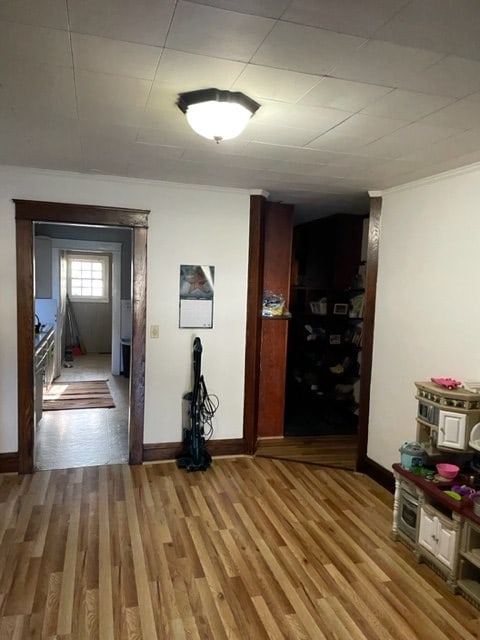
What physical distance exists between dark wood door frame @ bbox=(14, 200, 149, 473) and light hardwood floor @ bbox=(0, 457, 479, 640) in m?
0.34

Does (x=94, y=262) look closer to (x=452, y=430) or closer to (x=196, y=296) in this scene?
(x=196, y=296)

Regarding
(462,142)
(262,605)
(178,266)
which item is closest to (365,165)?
(462,142)

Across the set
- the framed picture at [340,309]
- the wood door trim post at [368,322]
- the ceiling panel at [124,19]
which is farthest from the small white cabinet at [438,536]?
the framed picture at [340,309]

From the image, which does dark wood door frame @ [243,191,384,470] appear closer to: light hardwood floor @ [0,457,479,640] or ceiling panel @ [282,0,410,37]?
light hardwood floor @ [0,457,479,640]

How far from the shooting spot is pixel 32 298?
3.50 meters

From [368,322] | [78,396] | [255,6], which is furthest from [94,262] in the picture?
[255,6]

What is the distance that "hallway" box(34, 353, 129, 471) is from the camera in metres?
3.89

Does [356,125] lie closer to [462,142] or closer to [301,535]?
[462,142]

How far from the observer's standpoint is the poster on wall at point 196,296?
3.86 metres

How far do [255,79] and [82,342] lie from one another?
8299 millimetres

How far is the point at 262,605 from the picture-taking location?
2193 millimetres

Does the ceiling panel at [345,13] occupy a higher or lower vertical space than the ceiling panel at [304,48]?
lower

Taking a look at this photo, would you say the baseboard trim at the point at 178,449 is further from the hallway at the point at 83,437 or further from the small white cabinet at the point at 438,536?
the small white cabinet at the point at 438,536

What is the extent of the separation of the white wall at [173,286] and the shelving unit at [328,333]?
1.33 meters
